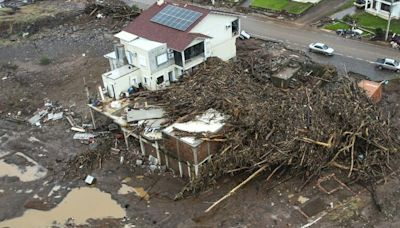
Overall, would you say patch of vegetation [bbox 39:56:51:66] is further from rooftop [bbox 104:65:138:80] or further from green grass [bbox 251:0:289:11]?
green grass [bbox 251:0:289:11]

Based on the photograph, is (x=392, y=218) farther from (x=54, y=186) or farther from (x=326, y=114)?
(x=54, y=186)

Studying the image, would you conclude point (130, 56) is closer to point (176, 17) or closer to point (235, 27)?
point (176, 17)

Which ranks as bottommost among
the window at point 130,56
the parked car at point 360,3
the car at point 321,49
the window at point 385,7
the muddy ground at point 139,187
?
the muddy ground at point 139,187

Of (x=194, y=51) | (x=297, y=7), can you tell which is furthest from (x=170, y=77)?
(x=297, y=7)

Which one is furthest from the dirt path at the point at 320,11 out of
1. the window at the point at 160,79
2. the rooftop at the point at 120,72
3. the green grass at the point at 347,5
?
the rooftop at the point at 120,72

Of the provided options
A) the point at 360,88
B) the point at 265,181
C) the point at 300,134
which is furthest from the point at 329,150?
the point at 360,88

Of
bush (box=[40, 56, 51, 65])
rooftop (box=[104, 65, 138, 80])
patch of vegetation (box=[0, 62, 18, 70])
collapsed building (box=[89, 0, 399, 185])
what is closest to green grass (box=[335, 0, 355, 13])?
collapsed building (box=[89, 0, 399, 185])

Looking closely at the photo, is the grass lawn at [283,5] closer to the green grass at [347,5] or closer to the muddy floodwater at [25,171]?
the green grass at [347,5]
